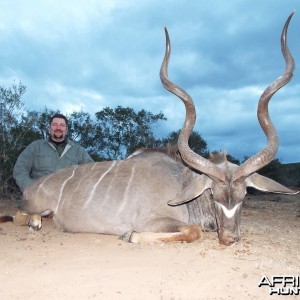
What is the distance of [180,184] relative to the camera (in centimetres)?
385

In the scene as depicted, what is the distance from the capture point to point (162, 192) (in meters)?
3.73

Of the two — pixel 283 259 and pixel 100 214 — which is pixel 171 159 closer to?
pixel 100 214

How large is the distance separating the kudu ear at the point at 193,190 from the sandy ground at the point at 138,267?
0.36 m

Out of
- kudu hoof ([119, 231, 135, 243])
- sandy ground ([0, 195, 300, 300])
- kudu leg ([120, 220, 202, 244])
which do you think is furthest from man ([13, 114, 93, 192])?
kudu leg ([120, 220, 202, 244])

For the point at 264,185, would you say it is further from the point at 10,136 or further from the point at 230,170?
the point at 10,136

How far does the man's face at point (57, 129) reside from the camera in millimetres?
5016

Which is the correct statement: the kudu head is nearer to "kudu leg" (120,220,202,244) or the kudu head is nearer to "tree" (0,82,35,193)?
"kudu leg" (120,220,202,244)

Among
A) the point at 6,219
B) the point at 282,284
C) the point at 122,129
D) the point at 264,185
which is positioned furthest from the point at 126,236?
the point at 122,129

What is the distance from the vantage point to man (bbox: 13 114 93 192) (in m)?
4.83

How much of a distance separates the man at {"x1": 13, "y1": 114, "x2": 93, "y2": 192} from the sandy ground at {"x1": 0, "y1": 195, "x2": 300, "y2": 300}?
1196mm

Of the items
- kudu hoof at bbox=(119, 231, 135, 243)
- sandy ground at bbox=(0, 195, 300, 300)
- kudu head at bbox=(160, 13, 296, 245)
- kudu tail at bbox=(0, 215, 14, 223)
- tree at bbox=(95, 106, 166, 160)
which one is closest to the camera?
sandy ground at bbox=(0, 195, 300, 300)

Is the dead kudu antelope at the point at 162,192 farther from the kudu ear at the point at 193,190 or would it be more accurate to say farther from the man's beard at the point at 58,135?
the man's beard at the point at 58,135

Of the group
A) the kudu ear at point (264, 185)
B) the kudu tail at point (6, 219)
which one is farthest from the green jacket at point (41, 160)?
the kudu ear at point (264, 185)

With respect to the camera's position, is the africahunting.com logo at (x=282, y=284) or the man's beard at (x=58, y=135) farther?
the man's beard at (x=58, y=135)
